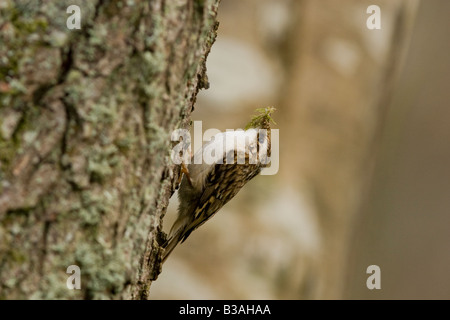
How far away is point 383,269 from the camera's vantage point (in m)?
7.29

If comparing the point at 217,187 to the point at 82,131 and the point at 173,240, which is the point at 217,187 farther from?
the point at 82,131

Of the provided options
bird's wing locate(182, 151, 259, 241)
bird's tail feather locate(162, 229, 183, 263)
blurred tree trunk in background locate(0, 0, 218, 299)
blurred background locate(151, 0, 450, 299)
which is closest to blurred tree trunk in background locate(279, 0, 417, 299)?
blurred background locate(151, 0, 450, 299)

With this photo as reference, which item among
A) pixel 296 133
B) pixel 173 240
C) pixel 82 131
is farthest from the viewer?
pixel 296 133

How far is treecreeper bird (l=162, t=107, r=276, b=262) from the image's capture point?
8.95 ft

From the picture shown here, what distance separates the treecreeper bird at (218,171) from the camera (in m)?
2.73

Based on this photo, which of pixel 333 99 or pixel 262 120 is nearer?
pixel 262 120

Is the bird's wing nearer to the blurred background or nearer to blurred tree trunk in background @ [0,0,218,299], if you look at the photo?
the blurred background

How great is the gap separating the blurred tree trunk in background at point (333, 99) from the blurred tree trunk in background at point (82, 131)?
8.43 feet

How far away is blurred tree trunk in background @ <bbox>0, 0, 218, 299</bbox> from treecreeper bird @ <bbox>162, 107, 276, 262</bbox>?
43.7 inches

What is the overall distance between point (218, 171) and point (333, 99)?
66.1 inches

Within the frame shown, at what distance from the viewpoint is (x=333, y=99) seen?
13.6 ft

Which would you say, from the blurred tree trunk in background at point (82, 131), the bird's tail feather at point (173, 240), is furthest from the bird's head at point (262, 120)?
the blurred tree trunk in background at point (82, 131)

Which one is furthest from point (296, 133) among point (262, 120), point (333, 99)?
point (262, 120)

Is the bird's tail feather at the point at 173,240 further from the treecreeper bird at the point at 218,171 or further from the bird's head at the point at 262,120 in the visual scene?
the bird's head at the point at 262,120
